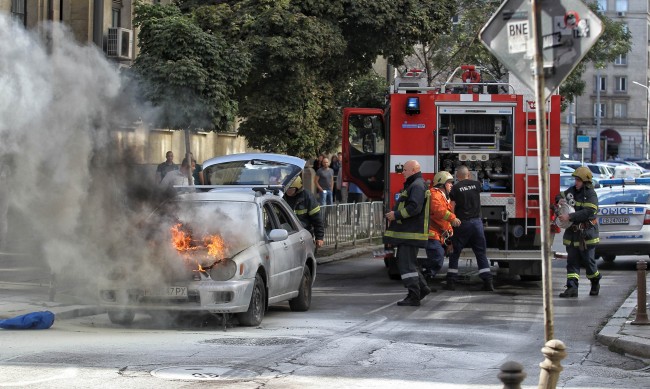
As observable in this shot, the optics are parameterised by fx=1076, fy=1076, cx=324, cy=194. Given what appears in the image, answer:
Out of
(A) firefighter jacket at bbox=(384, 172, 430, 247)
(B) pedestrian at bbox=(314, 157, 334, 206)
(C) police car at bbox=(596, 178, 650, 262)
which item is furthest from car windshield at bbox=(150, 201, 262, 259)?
(B) pedestrian at bbox=(314, 157, 334, 206)

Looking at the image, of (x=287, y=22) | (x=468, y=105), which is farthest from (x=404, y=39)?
(x=468, y=105)

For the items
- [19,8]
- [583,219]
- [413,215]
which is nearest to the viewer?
[413,215]

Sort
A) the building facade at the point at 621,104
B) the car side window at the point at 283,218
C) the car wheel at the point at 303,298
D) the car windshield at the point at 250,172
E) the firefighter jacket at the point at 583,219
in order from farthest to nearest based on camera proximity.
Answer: the building facade at the point at 621,104
the car windshield at the point at 250,172
the firefighter jacket at the point at 583,219
the car wheel at the point at 303,298
the car side window at the point at 283,218

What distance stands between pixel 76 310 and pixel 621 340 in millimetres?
6170

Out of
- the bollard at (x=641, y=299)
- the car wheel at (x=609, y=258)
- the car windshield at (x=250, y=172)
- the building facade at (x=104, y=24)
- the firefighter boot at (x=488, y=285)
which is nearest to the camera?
the bollard at (x=641, y=299)

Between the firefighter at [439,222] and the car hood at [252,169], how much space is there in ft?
7.50

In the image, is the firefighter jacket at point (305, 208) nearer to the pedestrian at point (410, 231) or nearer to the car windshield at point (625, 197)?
the pedestrian at point (410, 231)

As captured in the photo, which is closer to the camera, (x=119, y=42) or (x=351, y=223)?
(x=351, y=223)

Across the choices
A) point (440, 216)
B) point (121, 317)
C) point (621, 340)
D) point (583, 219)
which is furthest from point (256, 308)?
point (583, 219)

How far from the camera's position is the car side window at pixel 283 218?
43.4 feet

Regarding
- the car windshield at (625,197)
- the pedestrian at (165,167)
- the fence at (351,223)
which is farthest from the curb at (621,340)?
the fence at (351,223)

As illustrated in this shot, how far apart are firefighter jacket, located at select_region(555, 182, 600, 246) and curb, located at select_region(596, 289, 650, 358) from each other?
2.79 metres

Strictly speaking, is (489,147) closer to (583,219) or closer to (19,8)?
(583,219)

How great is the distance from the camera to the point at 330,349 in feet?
33.4
